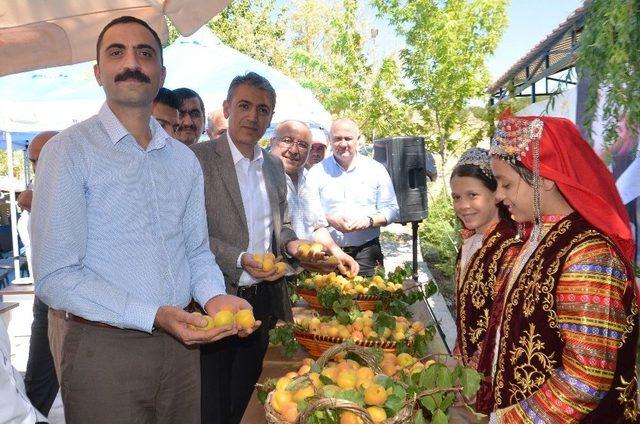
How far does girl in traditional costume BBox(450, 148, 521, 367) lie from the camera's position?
2.64m

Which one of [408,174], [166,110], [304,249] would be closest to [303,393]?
[304,249]

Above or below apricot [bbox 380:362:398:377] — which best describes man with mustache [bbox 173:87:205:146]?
above

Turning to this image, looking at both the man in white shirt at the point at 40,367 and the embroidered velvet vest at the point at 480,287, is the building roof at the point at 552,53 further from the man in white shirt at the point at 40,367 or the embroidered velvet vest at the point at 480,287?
the man in white shirt at the point at 40,367

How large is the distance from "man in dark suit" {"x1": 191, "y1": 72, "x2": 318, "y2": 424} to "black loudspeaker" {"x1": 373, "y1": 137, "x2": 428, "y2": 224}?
5064mm

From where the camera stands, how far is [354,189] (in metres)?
6.02

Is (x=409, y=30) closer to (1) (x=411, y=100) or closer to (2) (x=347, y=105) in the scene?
(1) (x=411, y=100)

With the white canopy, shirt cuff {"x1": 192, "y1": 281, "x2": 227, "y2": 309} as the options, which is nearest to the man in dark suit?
the white canopy

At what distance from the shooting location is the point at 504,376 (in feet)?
7.00

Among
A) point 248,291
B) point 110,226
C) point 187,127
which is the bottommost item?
point 248,291

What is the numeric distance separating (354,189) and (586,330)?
421 cm

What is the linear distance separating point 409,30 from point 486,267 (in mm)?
10962

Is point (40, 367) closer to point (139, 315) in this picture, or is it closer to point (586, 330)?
point (139, 315)

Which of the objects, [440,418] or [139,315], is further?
[139,315]

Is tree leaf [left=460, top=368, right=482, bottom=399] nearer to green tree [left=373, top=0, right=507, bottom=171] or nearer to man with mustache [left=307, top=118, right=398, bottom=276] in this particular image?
man with mustache [left=307, top=118, right=398, bottom=276]
